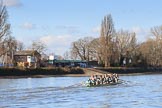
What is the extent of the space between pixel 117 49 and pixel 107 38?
8950 millimetres

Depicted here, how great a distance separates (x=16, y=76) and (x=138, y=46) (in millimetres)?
59382

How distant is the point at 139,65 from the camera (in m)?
144

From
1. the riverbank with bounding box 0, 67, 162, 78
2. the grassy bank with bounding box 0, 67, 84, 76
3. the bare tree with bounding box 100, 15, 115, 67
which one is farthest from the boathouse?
the bare tree with bounding box 100, 15, 115, 67

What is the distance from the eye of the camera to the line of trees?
126887mm

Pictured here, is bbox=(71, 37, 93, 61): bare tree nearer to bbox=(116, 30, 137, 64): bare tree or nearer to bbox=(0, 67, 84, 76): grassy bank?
bbox=(116, 30, 137, 64): bare tree

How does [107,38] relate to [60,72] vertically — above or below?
above

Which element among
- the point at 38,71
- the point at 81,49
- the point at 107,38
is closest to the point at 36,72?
the point at 38,71

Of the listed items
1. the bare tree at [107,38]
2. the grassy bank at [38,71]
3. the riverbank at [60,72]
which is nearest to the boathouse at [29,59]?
the grassy bank at [38,71]

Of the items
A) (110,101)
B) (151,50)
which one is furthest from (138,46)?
(110,101)

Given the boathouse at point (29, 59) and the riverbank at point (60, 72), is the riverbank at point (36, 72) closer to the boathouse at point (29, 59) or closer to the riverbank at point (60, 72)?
the riverbank at point (60, 72)

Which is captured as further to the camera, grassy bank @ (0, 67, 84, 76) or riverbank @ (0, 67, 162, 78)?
riverbank @ (0, 67, 162, 78)

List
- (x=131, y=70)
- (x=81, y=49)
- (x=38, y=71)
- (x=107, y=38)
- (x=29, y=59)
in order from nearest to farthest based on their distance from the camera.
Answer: (x=38, y=71)
(x=107, y=38)
(x=29, y=59)
(x=131, y=70)
(x=81, y=49)

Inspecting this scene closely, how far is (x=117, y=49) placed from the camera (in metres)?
134

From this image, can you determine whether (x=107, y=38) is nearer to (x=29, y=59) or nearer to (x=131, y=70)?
(x=131, y=70)
